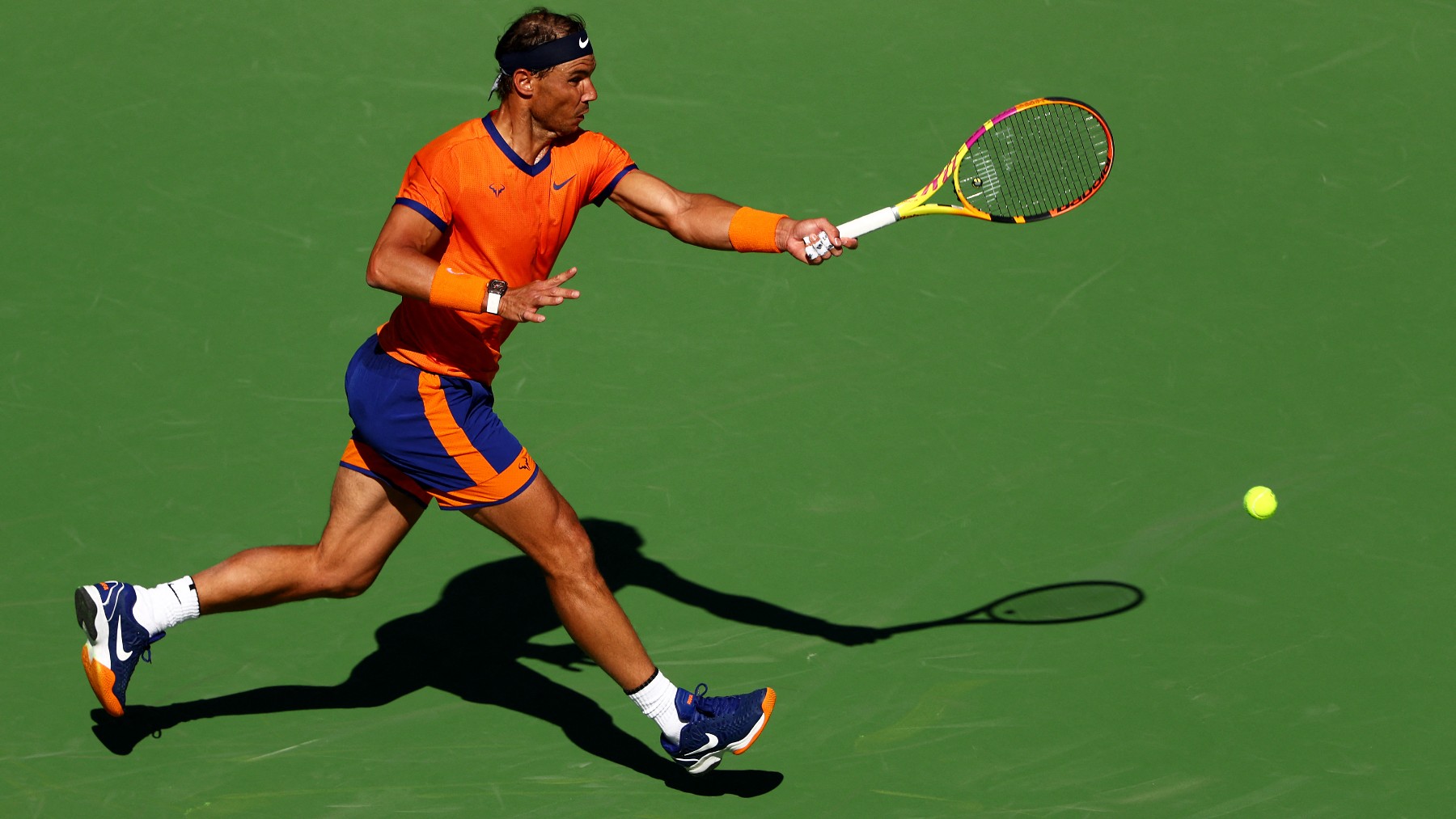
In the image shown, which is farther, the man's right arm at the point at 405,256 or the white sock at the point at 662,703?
the white sock at the point at 662,703

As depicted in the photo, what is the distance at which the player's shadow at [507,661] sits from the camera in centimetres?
562

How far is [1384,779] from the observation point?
5.36 m

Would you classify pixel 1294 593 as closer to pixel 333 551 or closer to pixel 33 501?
pixel 333 551

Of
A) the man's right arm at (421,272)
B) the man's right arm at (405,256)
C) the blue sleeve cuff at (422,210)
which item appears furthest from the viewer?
the blue sleeve cuff at (422,210)

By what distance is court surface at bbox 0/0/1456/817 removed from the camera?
219 inches

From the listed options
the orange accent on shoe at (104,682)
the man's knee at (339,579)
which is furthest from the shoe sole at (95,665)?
the man's knee at (339,579)

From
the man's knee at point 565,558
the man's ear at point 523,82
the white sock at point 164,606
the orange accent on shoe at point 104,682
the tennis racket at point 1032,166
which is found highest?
the tennis racket at point 1032,166

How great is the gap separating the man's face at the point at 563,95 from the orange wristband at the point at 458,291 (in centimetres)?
65

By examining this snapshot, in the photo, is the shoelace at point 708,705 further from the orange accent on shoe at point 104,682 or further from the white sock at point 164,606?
the orange accent on shoe at point 104,682

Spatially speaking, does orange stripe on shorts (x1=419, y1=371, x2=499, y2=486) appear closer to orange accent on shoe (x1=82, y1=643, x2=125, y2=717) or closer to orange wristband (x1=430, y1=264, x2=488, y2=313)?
orange wristband (x1=430, y1=264, x2=488, y2=313)

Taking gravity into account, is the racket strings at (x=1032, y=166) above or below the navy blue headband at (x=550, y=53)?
above

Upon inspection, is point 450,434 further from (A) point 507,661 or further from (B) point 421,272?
(A) point 507,661

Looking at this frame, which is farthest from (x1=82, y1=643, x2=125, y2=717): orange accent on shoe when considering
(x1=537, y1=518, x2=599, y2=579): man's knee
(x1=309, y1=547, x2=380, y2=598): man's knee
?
(x1=537, y1=518, x2=599, y2=579): man's knee

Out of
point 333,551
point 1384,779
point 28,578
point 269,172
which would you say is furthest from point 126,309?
point 1384,779
